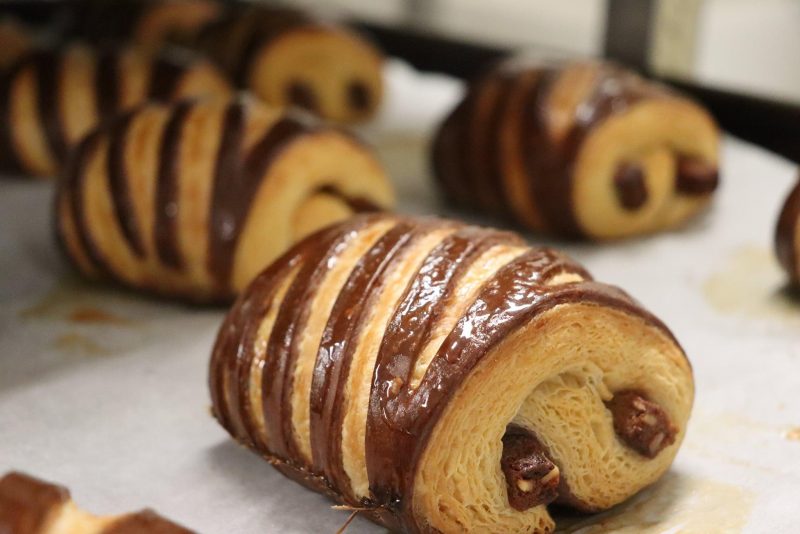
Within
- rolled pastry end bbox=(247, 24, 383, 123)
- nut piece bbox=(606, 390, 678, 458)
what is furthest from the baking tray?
rolled pastry end bbox=(247, 24, 383, 123)

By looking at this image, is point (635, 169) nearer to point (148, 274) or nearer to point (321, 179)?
point (321, 179)

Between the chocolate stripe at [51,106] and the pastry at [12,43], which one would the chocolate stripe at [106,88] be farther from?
the pastry at [12,43]

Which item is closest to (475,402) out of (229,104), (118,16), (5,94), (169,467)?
(169,467)

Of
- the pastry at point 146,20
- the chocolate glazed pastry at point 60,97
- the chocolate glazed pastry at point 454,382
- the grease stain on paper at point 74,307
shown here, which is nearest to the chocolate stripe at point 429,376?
the chocolate glazed pastry at point 454,382

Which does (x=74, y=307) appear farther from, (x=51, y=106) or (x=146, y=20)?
(x=146, y=20)

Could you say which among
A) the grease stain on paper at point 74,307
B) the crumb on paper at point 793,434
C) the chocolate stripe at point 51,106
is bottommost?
the grease stain on paper at point 74,307

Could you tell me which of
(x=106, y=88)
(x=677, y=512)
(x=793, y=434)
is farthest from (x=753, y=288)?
(x=106, y=88)

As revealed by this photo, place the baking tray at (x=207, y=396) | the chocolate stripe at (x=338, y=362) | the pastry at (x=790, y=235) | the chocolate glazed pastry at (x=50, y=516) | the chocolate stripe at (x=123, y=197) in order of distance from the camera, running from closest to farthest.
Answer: the chocolate glazed pastry at (x=50, y=516)
the chocolate stripe at (x=338, y=362)
the baking tray at (x=207, y=396)
the pastry at (x=790, y=235)
the chocolate stripe at (x=123, y=197)
